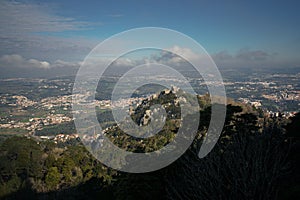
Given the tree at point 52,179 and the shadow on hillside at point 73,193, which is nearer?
the shadow on hillside at point 73,193

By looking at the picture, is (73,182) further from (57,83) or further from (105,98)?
(57,83)

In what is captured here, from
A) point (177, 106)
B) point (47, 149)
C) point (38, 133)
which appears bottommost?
point (38, 133)

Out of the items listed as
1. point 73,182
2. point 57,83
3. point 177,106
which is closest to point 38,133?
point 177,106

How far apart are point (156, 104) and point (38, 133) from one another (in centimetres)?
2389

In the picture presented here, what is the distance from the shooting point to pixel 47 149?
24484mm

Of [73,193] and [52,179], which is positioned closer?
[73,193]

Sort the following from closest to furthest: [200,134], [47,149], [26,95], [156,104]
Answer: [200,134] < [47,149] < [156,104] < [26,95]

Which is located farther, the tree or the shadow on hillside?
the tree

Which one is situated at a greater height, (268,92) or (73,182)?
(268,92)

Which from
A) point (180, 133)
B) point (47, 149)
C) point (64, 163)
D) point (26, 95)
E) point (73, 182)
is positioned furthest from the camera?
point (26, 95)

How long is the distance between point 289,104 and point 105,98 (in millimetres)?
34315

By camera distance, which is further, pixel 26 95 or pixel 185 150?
pixel 26 95

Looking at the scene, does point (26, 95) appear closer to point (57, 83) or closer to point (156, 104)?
point (57, 83)

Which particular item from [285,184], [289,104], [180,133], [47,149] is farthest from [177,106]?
[285,184]
